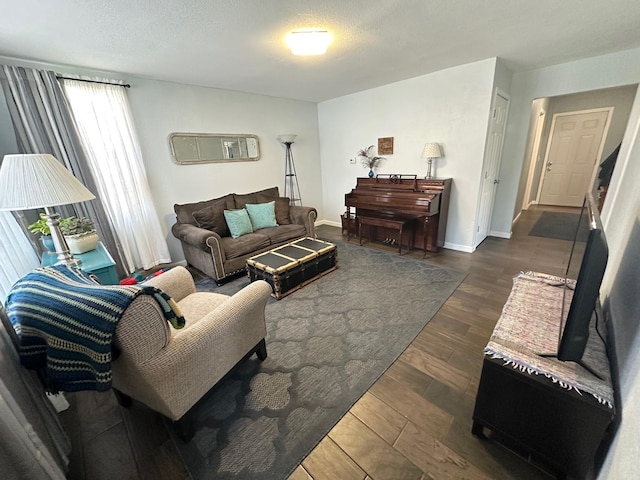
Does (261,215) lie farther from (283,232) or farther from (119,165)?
(119,165)

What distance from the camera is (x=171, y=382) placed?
1113 millimetres

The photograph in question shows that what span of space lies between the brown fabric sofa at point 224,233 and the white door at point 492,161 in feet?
7.86

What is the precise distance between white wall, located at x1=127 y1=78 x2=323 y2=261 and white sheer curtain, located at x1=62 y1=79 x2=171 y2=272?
14cm

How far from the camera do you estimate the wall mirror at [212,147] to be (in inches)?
130

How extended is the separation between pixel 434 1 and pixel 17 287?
2793mm

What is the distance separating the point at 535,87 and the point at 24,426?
5360 mm

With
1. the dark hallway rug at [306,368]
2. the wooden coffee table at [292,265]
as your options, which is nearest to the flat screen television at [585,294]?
the dark hallway rug at [306,368]

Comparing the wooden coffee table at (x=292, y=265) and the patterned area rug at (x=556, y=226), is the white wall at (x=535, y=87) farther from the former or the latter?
the wooden coffee table at (x=292, y=265)

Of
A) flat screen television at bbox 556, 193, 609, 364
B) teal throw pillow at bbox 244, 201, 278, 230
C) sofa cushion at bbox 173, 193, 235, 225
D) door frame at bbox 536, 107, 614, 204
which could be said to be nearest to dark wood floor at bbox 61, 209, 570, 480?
flat screen television at bbox 556, 193, 609, 364

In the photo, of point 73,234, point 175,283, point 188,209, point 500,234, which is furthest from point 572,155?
point 73,234

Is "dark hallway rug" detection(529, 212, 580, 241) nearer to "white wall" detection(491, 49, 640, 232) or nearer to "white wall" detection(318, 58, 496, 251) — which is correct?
"white wall" detection(491, 49, 640, 232)

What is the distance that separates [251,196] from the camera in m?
3.76

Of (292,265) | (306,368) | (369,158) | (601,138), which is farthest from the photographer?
(601,138)

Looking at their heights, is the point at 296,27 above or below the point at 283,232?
above
